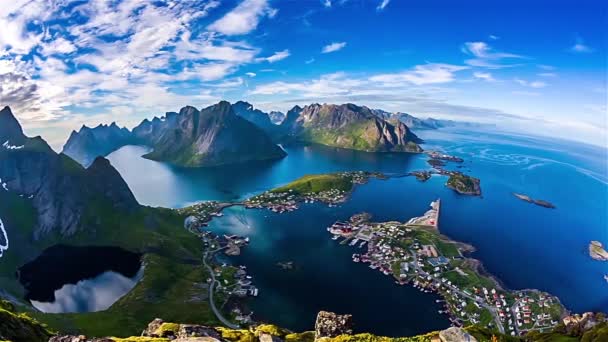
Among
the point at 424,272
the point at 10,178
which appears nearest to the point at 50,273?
the point at 10,178

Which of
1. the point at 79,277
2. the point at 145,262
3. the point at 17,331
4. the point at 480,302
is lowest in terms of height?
the point at 79,277

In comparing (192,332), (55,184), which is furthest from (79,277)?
(192,332)

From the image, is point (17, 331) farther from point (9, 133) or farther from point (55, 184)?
point (9, 133)

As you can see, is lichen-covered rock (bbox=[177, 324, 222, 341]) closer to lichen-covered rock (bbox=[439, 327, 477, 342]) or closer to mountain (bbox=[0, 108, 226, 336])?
lichen-covered rock (bbox=[439, 327, 477, 342])

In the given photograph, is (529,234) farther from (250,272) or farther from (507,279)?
(250,272)

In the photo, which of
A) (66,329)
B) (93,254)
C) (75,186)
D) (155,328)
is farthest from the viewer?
(75,186)
